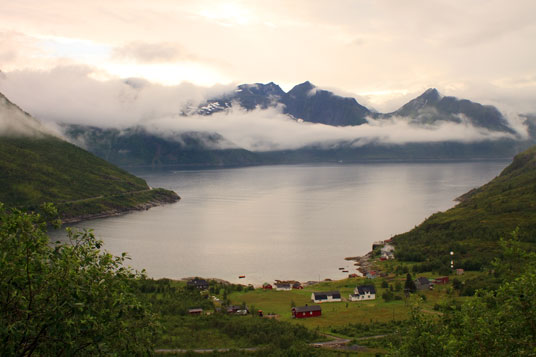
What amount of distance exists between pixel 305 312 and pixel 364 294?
12001 millimetres

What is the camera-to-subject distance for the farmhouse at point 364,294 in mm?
63781

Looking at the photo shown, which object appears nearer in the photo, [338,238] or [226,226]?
[338,238]

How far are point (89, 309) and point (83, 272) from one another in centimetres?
128

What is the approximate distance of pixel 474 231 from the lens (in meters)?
96.3

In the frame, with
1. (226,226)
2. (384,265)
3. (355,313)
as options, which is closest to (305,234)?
(226,226)

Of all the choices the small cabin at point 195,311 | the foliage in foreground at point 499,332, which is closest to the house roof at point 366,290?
the small cabin at point 195,311

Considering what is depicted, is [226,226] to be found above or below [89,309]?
below

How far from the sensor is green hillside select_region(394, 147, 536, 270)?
269 ft

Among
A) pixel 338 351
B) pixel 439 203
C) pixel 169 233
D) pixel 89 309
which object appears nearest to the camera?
pixel 89 309

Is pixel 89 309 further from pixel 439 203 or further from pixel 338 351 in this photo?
pixel 439 203

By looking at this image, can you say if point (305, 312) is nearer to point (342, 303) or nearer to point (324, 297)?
point (342, 303)

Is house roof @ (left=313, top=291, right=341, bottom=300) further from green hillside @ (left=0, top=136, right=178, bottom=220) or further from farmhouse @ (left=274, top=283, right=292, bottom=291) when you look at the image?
green hillside @ (left=0, top=136, right=178, bottom=220)

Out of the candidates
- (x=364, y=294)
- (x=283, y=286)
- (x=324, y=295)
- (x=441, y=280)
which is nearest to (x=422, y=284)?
(x=441, y=280)

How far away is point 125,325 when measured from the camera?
39.3 ft
